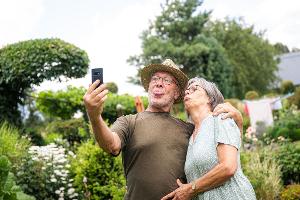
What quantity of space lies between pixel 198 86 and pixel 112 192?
12.8ft

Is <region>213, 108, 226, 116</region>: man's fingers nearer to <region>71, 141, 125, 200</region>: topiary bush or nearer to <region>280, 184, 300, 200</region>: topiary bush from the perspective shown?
<region>71, 141, 125, 200</region>: topiary bush

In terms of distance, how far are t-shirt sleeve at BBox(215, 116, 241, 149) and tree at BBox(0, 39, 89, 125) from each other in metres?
8.78

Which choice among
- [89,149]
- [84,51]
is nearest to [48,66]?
[84,51]

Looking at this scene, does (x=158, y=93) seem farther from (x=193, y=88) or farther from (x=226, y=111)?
(x=226, y=111)

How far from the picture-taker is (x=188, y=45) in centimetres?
3484

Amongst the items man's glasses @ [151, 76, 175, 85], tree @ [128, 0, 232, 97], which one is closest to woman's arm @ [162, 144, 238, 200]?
man's glasses @ [151, 76, 175, 85]

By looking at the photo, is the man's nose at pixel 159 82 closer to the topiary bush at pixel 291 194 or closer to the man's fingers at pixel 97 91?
the man's fingers at pixel 97 91

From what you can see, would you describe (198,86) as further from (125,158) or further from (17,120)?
(17,120)

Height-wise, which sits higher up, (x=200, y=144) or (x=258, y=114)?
(x=200, y=144)

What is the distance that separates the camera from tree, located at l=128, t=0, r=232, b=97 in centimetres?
3442

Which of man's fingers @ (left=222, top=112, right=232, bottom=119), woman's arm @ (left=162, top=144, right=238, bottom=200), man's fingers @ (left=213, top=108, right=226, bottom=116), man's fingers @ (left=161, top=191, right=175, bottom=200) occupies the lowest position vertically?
man's fingers @ (left=161, top=191, right=175, bottom=200)

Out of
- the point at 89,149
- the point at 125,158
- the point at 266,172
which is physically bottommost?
Result: the point at 266,172

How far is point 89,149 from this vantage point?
25.2 feet

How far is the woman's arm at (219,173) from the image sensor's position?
10.00 ft
